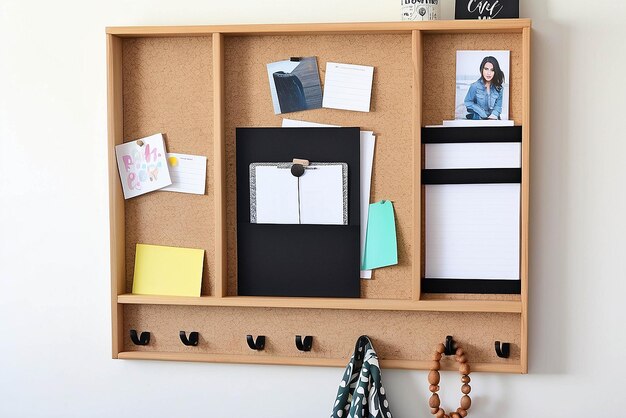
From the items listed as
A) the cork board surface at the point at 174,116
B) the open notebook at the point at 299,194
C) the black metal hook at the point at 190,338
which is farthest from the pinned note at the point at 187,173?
the black metal hook at the point at 190,338

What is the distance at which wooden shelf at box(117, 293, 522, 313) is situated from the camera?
1.67 m

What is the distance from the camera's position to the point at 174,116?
5.79 feet

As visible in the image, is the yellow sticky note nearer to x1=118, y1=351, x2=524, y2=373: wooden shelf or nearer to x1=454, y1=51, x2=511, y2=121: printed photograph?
x1=118, y1=351, x2=524, y2=373: wooden shelf

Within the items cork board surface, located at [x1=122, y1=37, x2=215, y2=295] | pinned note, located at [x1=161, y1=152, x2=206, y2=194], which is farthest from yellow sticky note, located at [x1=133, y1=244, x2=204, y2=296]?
pinned note, located at [x1=161, y1=152, x2=206, y2=194]

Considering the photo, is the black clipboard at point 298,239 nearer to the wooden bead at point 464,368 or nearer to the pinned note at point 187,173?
the pinned note at point 187,173

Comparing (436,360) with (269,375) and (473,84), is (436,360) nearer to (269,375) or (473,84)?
(269,375)

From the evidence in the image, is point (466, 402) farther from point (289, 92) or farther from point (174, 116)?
point (174, 116)

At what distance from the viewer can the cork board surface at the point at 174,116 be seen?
5.75 feet

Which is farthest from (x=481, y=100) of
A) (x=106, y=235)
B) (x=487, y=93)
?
(x=106, y=235)

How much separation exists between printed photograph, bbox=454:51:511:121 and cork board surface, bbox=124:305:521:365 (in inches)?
17.1

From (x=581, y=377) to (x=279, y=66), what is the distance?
940 mm

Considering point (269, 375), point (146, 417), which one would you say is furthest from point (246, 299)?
point (146, 417)

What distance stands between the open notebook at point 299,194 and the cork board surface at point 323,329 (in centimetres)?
21

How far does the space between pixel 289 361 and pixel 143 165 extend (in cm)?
55
